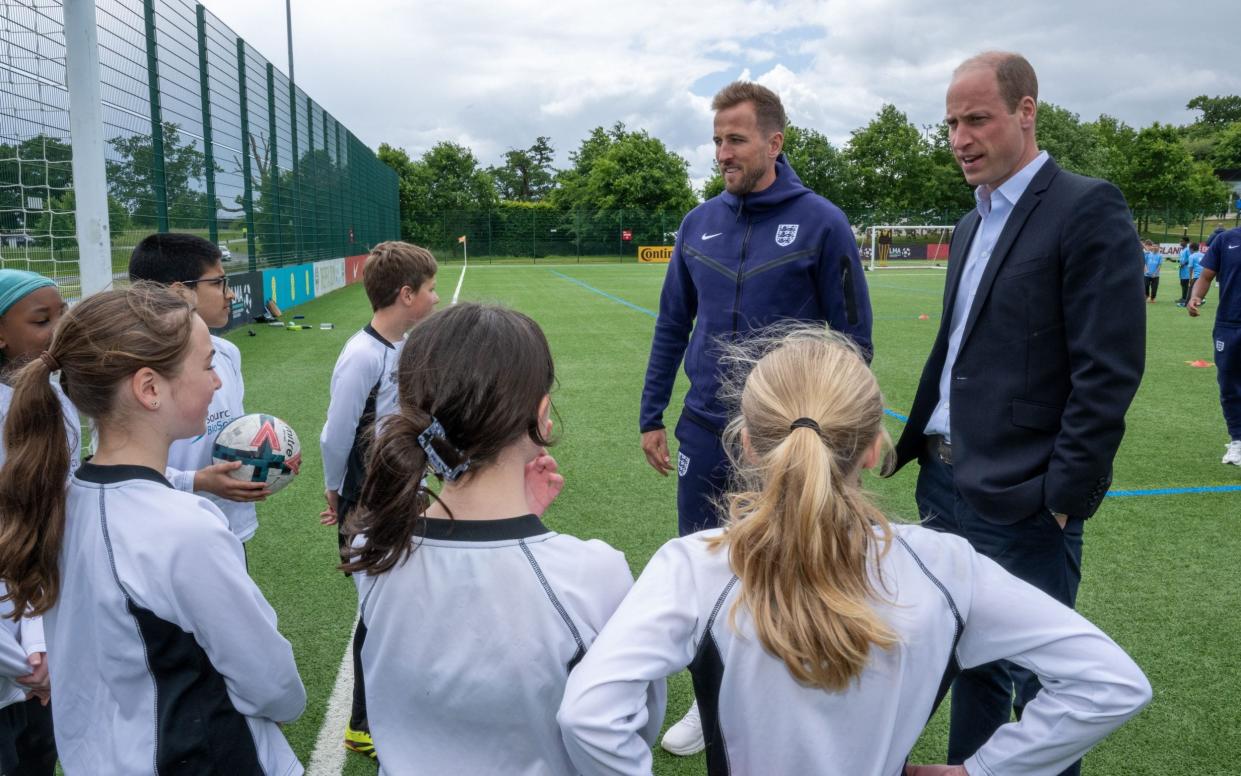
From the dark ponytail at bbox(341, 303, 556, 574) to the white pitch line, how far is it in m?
1.76

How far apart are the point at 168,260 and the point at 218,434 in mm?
785

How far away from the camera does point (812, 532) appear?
143cm

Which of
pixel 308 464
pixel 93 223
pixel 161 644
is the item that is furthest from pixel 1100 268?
pixel 93 223

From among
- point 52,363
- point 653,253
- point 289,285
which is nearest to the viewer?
point 52,363

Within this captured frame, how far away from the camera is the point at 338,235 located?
25.9 meters

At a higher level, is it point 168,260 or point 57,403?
point 168,260

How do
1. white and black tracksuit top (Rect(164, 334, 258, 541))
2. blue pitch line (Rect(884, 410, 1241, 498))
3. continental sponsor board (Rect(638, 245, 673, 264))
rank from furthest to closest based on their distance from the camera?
continental sponsor board (Rect(638, 245, 673, 264)) < blue pitch line (Rect(884, 410, 1241, 498)) < white and black tracksuit top (Rect(164, 334, 258, 541))

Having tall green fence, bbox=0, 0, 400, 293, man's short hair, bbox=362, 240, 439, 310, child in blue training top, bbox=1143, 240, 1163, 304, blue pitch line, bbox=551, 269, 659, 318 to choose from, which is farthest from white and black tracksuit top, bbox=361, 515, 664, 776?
child in blue training top, bbox=1143, 240, 1163, 304

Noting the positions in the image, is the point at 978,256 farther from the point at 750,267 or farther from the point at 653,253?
the point at 653,253

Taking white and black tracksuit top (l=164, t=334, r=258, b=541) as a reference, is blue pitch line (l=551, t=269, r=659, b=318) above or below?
below

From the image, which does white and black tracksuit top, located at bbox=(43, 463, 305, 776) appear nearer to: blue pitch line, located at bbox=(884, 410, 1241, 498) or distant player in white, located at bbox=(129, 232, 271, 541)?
distant player in white, located at bbox=(129, 232, 271, 541)

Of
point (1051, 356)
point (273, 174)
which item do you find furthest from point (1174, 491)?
point (273, 174)

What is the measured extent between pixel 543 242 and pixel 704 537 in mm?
52241

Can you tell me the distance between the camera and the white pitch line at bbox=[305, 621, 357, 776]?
2.92 m
